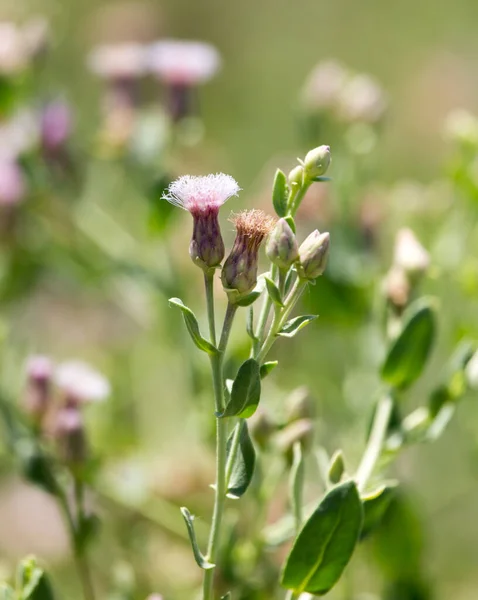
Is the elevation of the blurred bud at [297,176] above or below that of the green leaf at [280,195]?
above

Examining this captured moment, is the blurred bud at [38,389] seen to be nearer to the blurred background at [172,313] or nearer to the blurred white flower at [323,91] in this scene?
the blurred background at [172,313]

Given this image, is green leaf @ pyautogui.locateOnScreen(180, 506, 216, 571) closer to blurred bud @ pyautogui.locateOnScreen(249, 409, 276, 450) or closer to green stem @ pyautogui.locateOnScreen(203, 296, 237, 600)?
green stem @ pyautogui.locateOnScreen(203, 296, 237, 600)

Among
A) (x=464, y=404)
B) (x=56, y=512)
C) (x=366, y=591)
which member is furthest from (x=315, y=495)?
(x=56, y=512)

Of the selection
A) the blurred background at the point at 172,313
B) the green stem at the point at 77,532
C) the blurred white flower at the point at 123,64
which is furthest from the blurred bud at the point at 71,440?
the blurred white flower at the point at 123,64

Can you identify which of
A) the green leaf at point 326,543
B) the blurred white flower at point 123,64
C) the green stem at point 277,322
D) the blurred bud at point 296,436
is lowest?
the green leaf at point 326,543

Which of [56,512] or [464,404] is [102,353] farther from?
[464,404]

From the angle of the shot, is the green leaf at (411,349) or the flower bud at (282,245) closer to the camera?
the flower bud at (282,245)

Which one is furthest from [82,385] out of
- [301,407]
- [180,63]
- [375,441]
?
[180,63]
